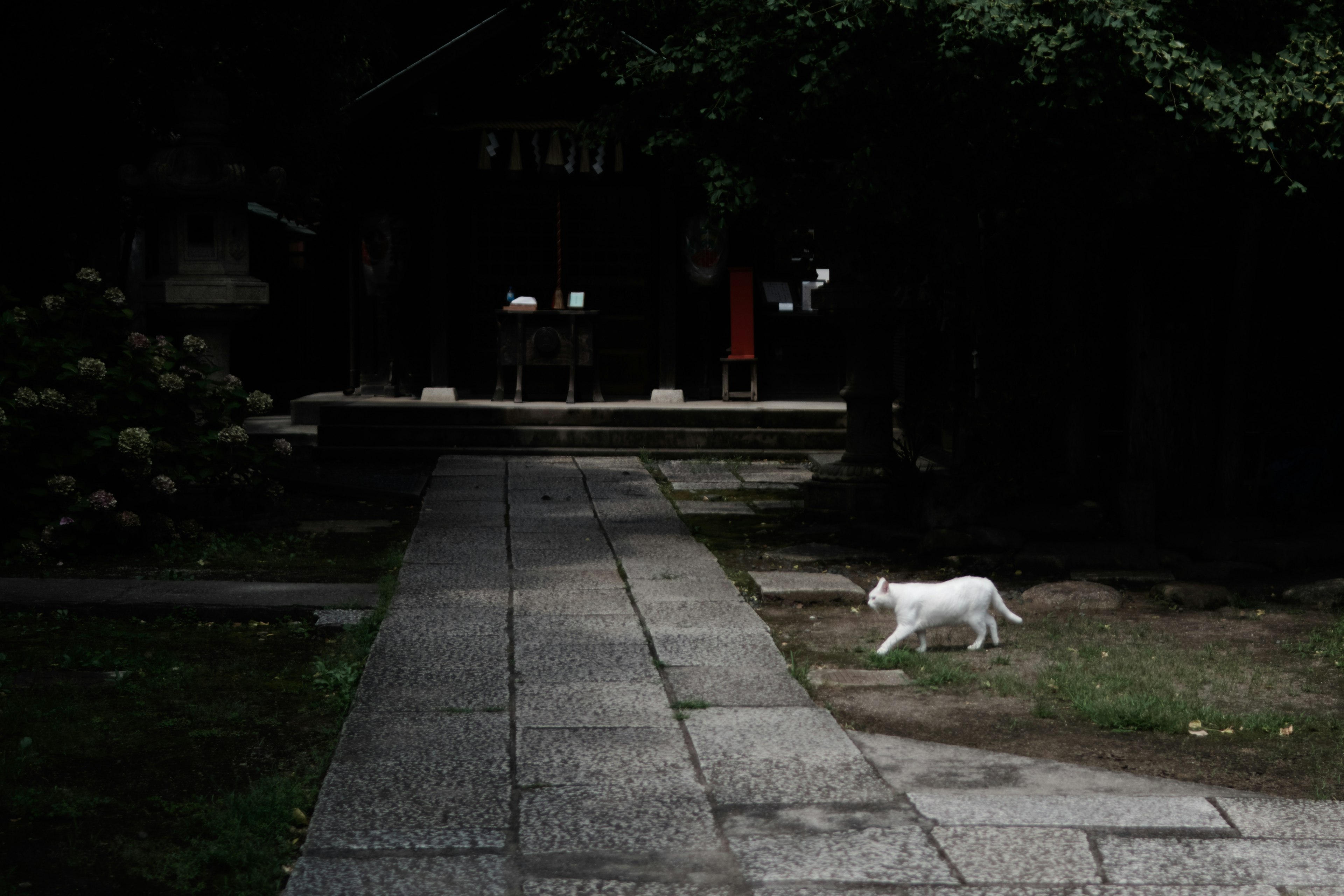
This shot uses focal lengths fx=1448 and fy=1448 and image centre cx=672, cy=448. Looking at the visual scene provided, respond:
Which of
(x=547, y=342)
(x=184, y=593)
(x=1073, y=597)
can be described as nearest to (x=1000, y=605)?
(x=1073, y=597)

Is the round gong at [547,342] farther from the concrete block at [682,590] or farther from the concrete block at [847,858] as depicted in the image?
the concrete block at [847,858]

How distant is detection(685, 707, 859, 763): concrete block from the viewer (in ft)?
15.6

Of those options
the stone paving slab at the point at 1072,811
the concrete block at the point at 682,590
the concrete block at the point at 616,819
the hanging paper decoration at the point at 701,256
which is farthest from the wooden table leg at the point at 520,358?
the stone paving slab at the point at 1072,811

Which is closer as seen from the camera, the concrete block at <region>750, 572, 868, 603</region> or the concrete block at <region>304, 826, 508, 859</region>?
the concrete block at <region>304, 826, 508, 859</region>

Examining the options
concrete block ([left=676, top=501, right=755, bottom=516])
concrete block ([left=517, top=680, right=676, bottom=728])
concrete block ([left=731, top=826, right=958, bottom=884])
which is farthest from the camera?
concrete block ([left=676, top=501, right=755, bottom=516])

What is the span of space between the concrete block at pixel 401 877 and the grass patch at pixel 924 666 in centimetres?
264

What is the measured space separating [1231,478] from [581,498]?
496cm

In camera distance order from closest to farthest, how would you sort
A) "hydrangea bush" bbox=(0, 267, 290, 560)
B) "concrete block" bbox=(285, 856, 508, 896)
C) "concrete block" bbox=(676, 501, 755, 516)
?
"concrete block" bbox=(285, 856, 508, 896) < "hydrangea bush" bbox=(0, 267, 290, 560) < "concrete block" bbox=(676, 501, 755, 516)

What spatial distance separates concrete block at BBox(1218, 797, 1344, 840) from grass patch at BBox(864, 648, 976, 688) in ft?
5.47

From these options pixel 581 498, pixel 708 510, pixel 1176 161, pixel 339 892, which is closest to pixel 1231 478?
pixel 1176 161

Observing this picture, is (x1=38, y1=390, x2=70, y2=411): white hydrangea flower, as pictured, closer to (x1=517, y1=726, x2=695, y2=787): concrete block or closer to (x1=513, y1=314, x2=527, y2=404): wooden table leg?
(x1=517, y1=726, x2=695, y2=787): concrete block

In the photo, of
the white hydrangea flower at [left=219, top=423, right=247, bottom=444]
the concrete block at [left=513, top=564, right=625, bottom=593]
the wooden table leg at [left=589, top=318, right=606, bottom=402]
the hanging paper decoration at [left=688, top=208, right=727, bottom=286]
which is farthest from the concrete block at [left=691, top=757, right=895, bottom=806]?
the hanging paper decoration at [left=688, top=208, right=727, bottom=286]

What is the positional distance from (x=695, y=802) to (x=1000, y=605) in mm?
2765

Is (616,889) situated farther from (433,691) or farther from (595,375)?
(595,375)
